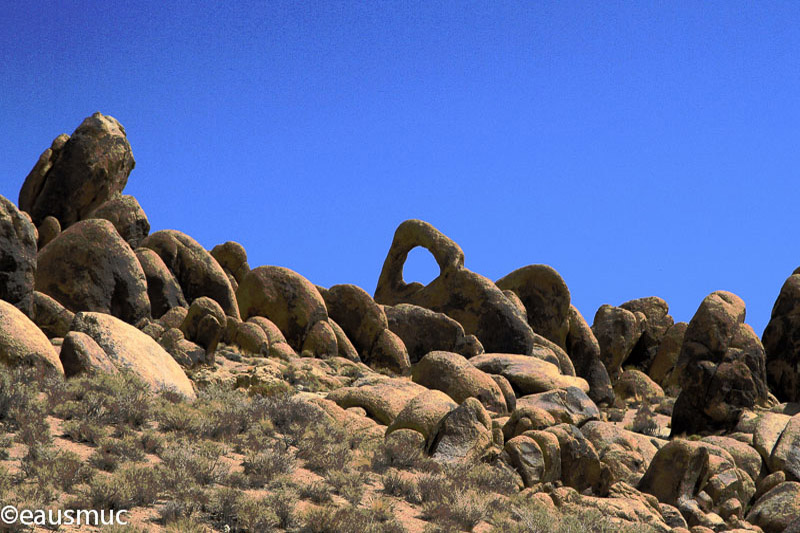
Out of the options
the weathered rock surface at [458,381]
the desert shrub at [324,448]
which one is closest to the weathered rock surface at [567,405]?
the weathered rock surface at [458,381]

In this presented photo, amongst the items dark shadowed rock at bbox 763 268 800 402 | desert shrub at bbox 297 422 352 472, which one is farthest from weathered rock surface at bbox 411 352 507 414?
dark shadowed rock at bbox 763 268 800 402

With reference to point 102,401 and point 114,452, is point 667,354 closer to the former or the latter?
point 102,401

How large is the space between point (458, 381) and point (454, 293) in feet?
47.6

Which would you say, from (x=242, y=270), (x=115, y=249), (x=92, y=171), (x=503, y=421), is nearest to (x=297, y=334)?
(x=115, y=249)

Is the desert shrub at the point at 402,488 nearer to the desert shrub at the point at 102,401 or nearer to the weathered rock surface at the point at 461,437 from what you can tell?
the weathered rock surface at the point at 461,437

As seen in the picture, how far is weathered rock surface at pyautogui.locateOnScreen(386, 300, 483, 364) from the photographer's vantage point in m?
30.3

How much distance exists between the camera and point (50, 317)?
823 inches

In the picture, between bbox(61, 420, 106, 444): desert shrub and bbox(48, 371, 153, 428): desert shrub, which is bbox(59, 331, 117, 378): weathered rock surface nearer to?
bbox(48, 371, 153, 428): desert shrub

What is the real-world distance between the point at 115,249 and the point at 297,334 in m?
6.57

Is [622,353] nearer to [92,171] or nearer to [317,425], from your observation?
[92,171]

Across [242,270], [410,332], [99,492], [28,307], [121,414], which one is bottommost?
[99,492]

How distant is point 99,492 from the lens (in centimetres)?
859

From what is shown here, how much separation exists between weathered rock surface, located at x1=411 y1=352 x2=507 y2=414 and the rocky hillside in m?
0.06

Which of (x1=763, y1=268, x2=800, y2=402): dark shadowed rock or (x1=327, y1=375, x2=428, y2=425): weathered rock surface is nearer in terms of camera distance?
(x1=327, y1=375, x2=428, y2=425): weathered rock surface
